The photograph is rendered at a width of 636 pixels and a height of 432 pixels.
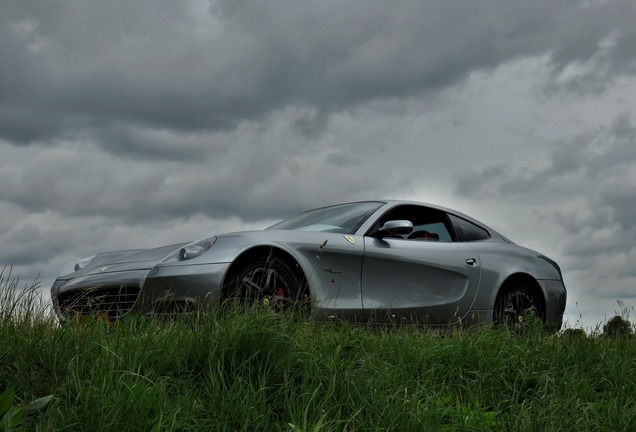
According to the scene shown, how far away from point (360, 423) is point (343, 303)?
2821mm

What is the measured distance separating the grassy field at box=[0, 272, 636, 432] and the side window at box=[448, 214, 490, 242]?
2.88 m

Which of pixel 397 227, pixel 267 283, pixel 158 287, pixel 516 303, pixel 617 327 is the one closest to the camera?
pixel 267 283

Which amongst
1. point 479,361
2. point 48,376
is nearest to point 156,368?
point 48,376

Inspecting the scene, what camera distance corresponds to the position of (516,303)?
27.4ft

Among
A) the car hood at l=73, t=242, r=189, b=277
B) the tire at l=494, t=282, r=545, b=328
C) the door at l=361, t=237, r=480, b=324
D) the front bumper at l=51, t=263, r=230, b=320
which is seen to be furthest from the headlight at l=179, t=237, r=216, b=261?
→ the tire at l=494, t=282, r=545, b=328

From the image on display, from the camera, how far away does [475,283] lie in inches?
311

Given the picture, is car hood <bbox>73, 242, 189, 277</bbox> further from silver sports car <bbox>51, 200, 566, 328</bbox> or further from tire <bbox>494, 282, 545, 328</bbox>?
tire <bbox>494, 282, 545, 328</bbox>

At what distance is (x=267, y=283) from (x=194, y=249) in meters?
0.78

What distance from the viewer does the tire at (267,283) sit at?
6059mm

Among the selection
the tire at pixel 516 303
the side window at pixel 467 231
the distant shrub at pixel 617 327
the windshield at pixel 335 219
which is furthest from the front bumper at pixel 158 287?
the distant shrub at pixel 617 327

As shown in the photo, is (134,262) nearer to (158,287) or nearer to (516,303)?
(158,287)

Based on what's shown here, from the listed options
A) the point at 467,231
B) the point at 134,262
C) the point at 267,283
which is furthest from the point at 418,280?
the point at 134,262

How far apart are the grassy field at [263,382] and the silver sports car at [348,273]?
0.71 m

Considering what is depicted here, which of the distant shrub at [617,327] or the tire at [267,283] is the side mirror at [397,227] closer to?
the tire at [267,283]
